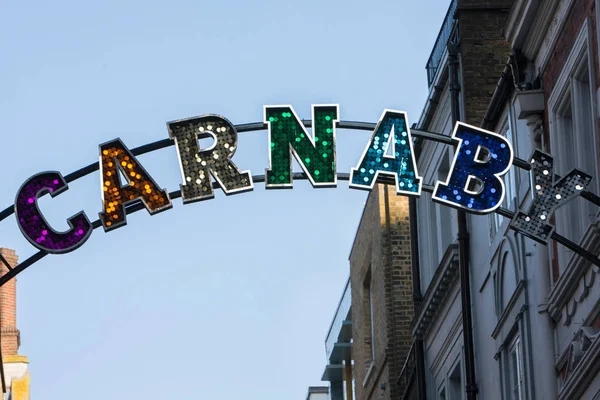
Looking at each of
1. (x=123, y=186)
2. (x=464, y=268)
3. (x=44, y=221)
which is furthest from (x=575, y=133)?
(x=464, y=268)

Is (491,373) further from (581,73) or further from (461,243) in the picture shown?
(581,73)

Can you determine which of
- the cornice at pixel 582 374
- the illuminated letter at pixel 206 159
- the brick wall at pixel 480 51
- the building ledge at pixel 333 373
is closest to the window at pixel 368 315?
the building ledge at pixel 333 373

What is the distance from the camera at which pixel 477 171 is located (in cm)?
2005

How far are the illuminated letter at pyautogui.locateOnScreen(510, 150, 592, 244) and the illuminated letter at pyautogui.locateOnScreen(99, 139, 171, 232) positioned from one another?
442 cm

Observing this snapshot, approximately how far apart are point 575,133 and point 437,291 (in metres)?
9.17

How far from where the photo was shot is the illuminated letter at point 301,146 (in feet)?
65.6

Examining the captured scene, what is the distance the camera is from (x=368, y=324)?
38.6 m

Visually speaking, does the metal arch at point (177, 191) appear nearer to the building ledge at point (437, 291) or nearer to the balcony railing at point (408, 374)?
the building ledge at point (437, 291)

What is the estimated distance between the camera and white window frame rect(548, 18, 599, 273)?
1997 centimetres

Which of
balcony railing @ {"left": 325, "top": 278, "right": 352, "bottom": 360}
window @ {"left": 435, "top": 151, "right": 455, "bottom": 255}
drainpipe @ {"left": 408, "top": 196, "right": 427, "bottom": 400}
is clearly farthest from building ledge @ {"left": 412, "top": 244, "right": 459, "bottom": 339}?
balcony railing @ {"left": 325, "top": 278, "right": 352, "bottom": 360}

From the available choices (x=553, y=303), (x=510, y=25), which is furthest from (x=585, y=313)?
(x=510, y=25)

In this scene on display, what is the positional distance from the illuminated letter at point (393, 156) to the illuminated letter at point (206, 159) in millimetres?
1509

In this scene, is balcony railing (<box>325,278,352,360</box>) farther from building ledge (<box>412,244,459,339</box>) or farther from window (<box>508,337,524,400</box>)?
window (<box>508,337,524,400</box>)

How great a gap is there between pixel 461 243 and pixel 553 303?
6324 mm
